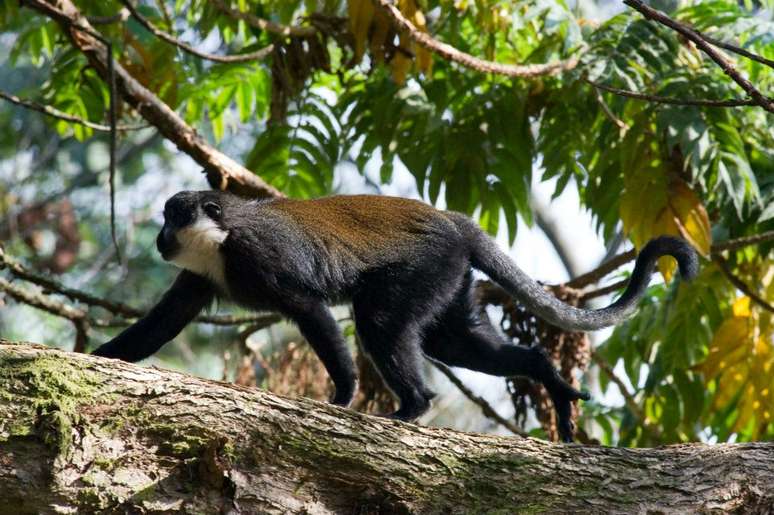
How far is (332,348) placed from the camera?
6.48 m

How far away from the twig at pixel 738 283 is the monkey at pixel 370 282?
1649 mm

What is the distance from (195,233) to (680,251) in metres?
3.24

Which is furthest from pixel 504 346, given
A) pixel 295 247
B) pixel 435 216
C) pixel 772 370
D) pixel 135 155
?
pixel 135 155

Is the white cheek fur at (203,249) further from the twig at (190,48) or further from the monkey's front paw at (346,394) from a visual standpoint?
the twig at (190,48)

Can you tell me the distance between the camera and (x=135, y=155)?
20.3m

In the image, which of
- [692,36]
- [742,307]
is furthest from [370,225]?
[692,36]

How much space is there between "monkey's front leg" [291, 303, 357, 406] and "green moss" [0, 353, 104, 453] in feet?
7.71

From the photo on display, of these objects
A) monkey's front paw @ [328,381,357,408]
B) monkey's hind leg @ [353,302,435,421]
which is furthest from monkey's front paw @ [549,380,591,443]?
monkey's front paw @ [328,381,357,408]

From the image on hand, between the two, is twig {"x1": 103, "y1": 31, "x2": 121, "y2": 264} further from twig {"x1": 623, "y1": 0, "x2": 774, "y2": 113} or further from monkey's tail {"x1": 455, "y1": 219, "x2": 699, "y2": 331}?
twig {"x1": 623, "y1": 0, "x2": 774, "y2": 113}

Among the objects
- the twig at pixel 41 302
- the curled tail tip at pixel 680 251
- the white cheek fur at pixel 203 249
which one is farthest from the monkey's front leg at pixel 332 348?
the twig at pixel 41 302

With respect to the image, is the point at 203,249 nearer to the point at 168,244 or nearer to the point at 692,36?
the point at 168,244

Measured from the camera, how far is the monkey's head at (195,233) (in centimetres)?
679

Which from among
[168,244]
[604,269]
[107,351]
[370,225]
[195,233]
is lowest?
[107,351]

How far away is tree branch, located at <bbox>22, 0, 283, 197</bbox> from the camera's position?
24.9 ft
